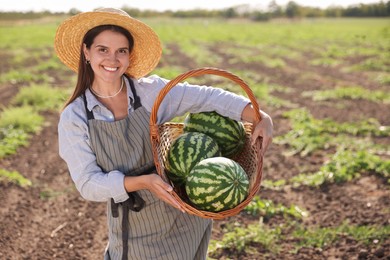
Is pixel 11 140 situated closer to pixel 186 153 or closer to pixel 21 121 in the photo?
pixel 21 121

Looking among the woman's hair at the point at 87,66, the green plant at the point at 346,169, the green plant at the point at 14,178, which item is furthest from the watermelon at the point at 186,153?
the green plant at the point at 14,178

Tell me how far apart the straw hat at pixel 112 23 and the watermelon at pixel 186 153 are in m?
0.69

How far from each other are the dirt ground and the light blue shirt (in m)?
1.64

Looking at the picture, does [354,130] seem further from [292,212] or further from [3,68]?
[3,68]

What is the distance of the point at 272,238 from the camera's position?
13.3ft

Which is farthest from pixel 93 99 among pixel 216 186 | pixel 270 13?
pixel 270 13

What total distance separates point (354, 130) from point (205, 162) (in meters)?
5.48

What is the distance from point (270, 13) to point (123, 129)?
3151 inches

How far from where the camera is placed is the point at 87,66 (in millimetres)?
2822

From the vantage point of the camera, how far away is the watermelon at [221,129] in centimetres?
281

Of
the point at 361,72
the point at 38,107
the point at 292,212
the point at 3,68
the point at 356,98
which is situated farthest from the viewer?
the point at 3,68

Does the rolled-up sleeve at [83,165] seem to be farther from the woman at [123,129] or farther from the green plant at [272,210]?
the green plant at [272,210]

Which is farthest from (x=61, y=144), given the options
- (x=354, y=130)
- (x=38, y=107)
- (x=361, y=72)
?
(x=361, y=72)

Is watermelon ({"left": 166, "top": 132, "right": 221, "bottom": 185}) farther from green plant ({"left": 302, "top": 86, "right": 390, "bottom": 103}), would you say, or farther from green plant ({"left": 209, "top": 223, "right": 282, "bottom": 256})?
green plant ({"left": 302, "top": 86, "right": 390, "bottom": 103})
